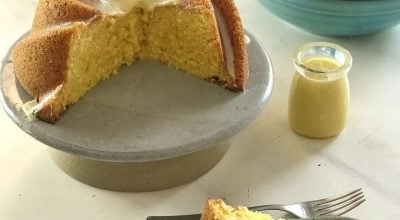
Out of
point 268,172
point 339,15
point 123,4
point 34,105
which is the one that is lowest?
point 34,105

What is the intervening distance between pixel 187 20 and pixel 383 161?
18.3 inches

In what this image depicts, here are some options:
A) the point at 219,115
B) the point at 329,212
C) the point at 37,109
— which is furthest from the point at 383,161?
the point at 37,109

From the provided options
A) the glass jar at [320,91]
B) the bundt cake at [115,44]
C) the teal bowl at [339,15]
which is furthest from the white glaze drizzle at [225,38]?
the teal bowl at [339,15]

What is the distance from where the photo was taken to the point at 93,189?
45.4 inches

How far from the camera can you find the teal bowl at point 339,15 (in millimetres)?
1431

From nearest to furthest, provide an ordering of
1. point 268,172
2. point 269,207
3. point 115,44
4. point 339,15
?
point 269,207, point 268,172, point 115,44, point 339,15

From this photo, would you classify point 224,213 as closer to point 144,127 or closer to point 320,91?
point 144,127

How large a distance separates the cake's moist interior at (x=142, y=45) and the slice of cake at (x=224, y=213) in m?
0.35

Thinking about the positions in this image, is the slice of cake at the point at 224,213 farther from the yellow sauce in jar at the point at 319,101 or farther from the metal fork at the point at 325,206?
the yellow sauce in jar at the point at 319,101

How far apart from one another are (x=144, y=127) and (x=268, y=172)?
24 cm

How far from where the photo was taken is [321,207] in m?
1.09

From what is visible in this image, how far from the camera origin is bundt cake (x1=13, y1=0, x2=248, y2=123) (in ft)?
3.84

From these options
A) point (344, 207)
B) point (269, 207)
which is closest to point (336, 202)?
point (344, 207)

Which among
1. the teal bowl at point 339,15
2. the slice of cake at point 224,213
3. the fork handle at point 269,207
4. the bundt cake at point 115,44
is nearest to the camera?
the slice of cake at point 224,213
